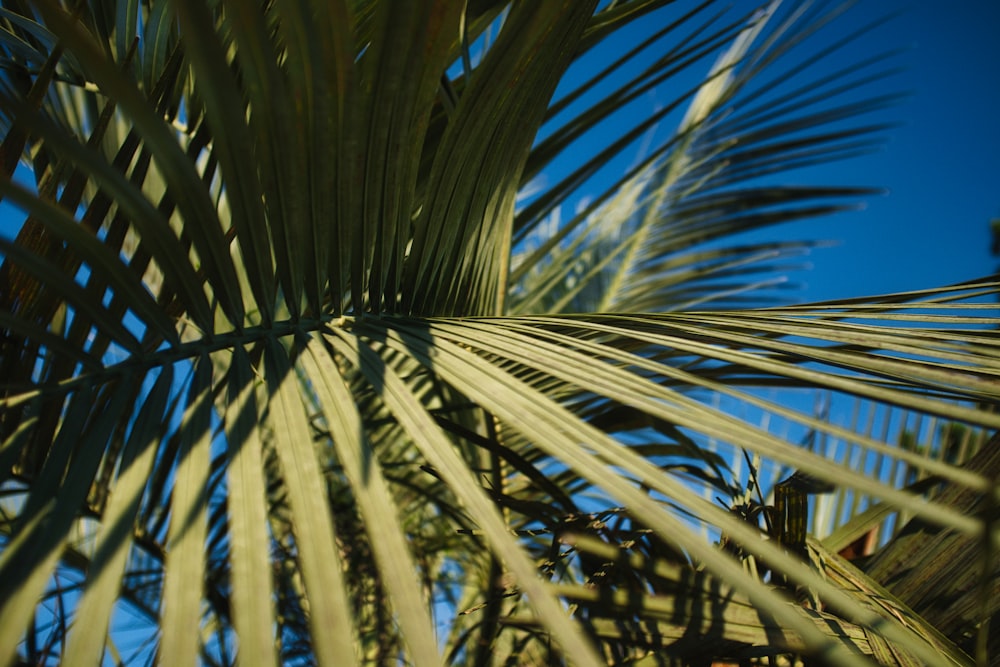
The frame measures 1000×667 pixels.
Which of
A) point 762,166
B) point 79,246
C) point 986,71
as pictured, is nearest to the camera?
point 79,246

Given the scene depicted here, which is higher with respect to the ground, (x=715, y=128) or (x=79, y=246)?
(x=715, y=128)

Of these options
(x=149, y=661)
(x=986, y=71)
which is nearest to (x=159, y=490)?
(x=149, y=661)

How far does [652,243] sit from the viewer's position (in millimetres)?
1867

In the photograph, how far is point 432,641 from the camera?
28 cm

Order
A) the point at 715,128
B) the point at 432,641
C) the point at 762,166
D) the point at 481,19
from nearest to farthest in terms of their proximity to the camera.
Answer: the point at 432,641 → the point at 481,19 → the point at 762,166 → the point at 715,128

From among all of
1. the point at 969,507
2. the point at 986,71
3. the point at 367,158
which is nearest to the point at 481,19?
the point at 367,158

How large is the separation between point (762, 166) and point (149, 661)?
65.1 inches

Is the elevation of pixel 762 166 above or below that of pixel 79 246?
above

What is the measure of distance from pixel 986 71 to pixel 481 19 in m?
8.67

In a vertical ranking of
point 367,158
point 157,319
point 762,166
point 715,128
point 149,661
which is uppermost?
point 715,128

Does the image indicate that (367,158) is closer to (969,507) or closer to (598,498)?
(969,507)

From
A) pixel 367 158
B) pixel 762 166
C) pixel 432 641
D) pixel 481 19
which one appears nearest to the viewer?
pixel 432 641

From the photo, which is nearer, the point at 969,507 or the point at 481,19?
the point at 969,507

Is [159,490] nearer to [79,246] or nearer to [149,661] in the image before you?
[149,661]
